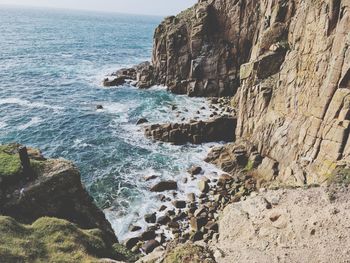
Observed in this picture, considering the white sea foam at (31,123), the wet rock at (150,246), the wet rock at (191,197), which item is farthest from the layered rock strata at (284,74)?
the white sea foam at (31,123)

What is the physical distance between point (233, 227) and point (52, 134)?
124ft

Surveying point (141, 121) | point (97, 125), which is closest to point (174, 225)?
point (141, 121)

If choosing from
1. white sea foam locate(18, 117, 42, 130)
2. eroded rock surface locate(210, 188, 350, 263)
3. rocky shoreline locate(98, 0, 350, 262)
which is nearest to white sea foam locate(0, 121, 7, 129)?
white sea foam locate(18, 117, 42, 130)

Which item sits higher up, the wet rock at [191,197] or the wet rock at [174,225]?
the wet rock at [191,197]

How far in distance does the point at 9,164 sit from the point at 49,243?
777 centimetres

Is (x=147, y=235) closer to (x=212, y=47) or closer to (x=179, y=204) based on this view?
(x=179, y=204)

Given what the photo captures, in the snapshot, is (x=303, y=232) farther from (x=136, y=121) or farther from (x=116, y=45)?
(x=116, y=45)

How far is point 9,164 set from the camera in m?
23.5

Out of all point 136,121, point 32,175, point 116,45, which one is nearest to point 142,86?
point 136,121

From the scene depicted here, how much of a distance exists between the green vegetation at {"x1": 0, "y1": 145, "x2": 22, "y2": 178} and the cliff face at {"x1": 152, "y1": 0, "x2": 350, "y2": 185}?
77.9 ft

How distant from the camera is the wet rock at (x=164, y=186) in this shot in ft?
122

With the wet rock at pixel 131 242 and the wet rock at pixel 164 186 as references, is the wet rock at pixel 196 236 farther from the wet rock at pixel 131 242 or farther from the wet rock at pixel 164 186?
the wet rock at pixel 164 186

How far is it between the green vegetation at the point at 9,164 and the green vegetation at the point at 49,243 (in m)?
4.10

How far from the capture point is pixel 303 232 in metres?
18.7
